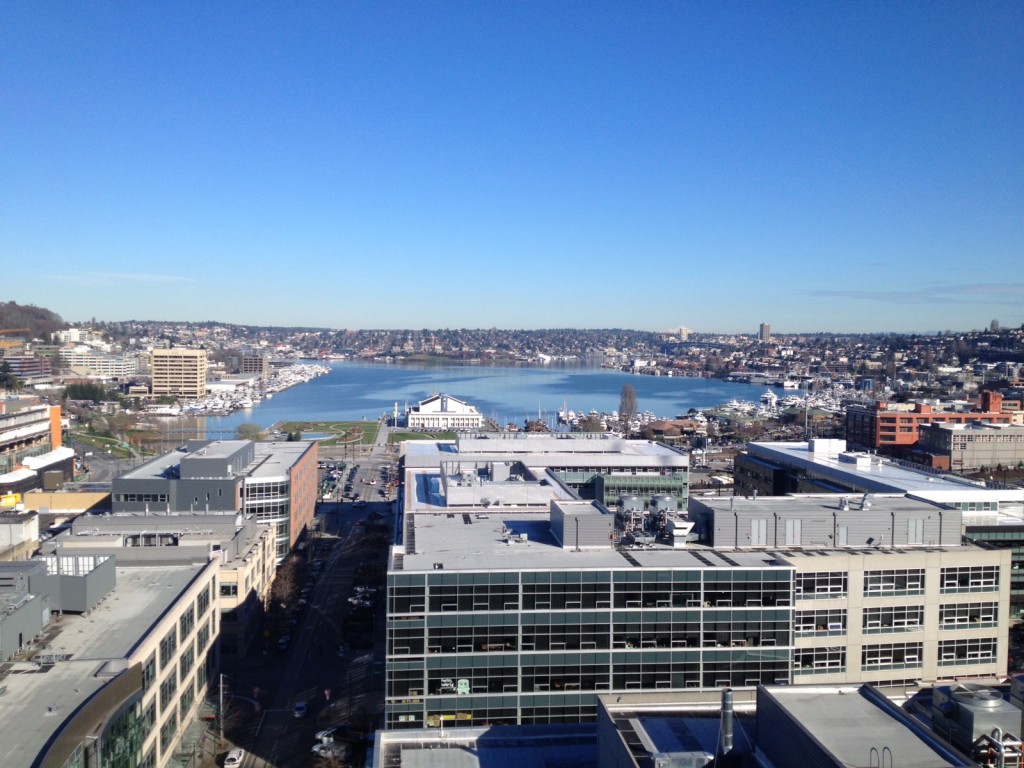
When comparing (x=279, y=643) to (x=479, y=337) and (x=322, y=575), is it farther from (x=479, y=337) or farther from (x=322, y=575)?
(x=479, y=337)

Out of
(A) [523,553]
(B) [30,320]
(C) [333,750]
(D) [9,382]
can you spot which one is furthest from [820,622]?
(B) [30,320]

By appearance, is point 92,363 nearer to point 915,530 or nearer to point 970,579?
point 915,530

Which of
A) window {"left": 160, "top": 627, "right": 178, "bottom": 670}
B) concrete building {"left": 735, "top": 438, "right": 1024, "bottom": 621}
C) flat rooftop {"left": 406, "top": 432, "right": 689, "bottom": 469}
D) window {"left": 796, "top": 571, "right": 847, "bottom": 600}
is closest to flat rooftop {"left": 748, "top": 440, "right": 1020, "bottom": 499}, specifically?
concrete building {"left": 735, "top": 438, "right": 1024, "bottom": 621}

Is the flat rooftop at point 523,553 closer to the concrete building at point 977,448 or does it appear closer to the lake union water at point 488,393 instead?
the concrete building at point 977,448

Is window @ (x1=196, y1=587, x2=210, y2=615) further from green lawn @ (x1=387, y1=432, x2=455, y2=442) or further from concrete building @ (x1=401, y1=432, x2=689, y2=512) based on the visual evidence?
green lawn @ (x1=387, y1=432, x2=455, y2=442)

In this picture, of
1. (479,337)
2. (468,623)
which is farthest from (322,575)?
(479,337)
